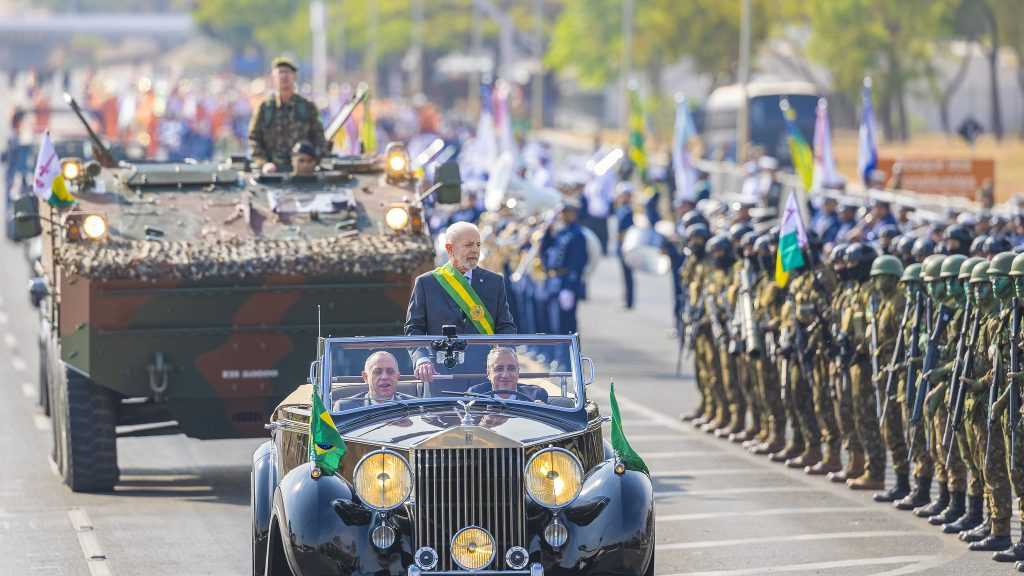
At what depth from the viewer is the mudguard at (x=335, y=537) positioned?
11.2 meters

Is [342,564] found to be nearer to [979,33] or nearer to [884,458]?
[884,458]

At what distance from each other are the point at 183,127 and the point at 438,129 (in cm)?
645

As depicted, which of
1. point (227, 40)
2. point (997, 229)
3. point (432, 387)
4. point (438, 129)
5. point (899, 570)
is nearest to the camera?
point (432, 387)

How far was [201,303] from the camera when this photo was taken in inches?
679

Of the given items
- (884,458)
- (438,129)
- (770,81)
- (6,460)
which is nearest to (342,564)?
(884,458)

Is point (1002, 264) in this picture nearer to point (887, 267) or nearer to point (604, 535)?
point (887, 267)

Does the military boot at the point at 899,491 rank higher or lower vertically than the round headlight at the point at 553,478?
lower

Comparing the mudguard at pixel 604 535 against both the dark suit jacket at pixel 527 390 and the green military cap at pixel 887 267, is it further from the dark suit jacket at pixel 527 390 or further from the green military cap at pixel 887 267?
the green military cap at pixel 887 267

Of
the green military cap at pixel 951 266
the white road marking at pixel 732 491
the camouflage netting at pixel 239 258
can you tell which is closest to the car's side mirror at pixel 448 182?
the camouflage netting at pixel 239 258

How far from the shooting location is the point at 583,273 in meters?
27.5

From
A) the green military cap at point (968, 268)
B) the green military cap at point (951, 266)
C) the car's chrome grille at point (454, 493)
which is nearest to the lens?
the car's chrome grille at point (454, 493)

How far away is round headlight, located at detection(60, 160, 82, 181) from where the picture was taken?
18219 mm

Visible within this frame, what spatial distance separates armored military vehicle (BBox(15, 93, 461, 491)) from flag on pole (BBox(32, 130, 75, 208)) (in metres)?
0.11

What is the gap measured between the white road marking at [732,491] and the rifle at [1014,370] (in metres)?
3.36
